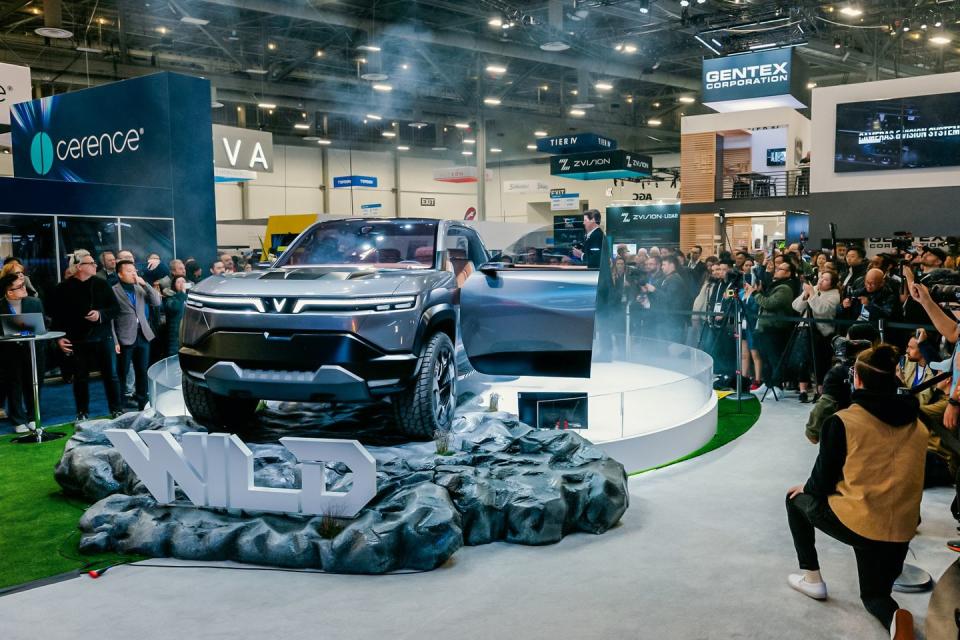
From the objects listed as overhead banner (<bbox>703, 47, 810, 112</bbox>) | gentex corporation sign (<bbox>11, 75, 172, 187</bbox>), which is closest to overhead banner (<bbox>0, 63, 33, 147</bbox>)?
gentex corporation sign (<bbox>11, 75, 172, 187</bbox>)

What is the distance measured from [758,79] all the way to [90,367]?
1434cm

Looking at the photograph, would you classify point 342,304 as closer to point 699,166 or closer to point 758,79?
point 758,79

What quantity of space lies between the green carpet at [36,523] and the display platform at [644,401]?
3.03 metres

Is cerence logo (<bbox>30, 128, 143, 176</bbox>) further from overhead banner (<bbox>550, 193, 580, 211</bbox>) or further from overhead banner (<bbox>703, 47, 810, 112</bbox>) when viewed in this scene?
overhead banner (<bbox>550, 193, 580, 211</bbox>)

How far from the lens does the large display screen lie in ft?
51.7

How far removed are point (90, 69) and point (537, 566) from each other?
71.1 feet

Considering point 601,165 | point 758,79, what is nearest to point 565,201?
point 601,165

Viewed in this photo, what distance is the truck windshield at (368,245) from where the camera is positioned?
5.85 metres

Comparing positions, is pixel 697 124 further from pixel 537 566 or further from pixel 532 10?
pixel 537 566

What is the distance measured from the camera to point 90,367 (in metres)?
7.79

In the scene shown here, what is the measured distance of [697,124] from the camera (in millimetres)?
22000

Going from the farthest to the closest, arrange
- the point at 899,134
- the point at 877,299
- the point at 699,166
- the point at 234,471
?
1. the point at 699,166
2. the point at 899,134
3. the point at 877,299
4. the point at 234,471

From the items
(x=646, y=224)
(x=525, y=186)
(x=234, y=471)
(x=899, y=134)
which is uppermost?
(x=525, y=186)

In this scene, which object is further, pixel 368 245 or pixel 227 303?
pixel 368 245
